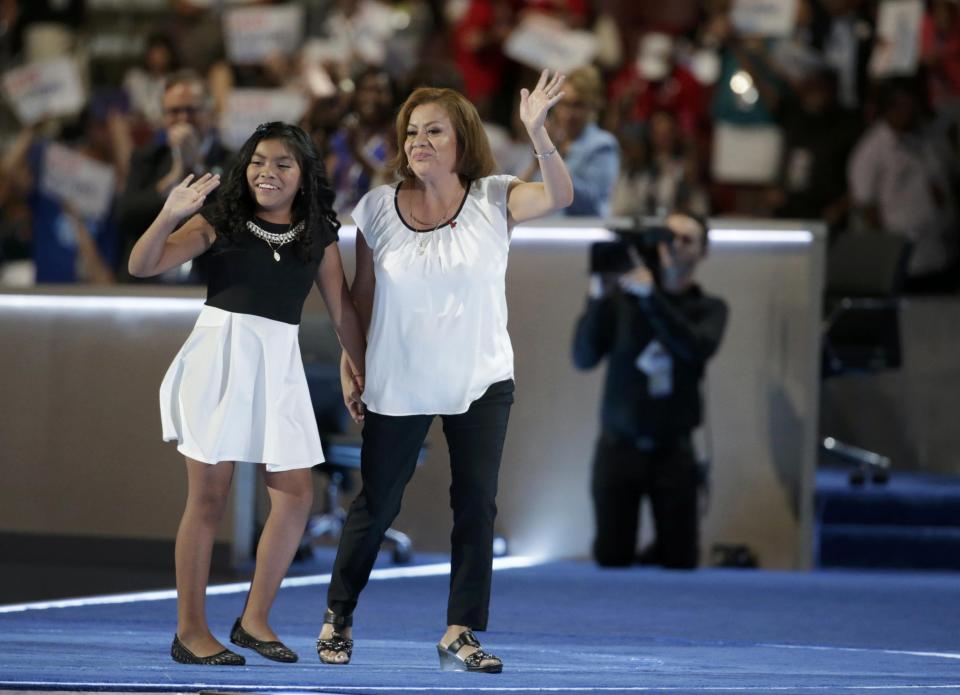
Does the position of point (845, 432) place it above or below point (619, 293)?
below

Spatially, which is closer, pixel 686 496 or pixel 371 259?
pixel 371 259

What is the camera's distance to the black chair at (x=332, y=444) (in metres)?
7.64

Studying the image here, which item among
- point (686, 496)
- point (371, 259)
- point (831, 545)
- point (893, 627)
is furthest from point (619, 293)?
point (371, 259)

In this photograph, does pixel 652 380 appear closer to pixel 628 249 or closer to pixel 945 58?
pixel 628 249

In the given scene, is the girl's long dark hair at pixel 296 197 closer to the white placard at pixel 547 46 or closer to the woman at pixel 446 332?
the woman at pixel 446 332

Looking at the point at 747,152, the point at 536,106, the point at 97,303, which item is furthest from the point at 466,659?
the point at 747,152

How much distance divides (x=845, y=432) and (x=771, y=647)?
426 centimetres

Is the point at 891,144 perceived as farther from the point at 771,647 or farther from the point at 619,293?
the point at 771,647

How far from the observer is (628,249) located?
25.0 feet

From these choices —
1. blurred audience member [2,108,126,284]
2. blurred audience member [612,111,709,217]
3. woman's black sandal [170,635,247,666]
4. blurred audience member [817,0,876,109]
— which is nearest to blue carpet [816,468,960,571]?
blurred audience member [612,111,709,217]

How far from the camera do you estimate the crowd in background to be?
9203mm

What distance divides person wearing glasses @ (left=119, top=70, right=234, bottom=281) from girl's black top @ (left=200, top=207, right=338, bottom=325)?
2.75m

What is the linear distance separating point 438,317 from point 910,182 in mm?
5638

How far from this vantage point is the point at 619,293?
7730 millimetres
